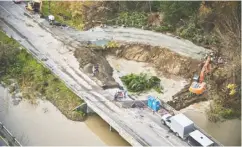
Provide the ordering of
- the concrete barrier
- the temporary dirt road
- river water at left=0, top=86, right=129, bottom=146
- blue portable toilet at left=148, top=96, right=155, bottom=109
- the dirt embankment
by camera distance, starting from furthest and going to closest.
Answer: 1. the dirt embankment
2. the concrete barrier
3. blue portable toilet at left=148, top=96, right=155, bottom=109
4. river water at left=0, top=86, right=129, bottom=146
5. the temporary dirt road

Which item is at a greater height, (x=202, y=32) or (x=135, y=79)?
(x=202, y=32)

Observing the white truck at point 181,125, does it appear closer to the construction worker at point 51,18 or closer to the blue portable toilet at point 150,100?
the blue portable toilet at point 150,100

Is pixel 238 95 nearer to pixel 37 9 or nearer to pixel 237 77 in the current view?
pixel 237 77

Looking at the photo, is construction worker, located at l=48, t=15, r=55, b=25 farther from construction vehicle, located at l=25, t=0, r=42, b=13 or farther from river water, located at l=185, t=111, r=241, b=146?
river water, located at l=185, t=111, r=241, b=146

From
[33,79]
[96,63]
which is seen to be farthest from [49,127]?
[96,63]

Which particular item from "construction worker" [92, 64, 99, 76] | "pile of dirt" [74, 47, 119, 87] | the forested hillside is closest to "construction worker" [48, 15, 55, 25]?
the forested hillside

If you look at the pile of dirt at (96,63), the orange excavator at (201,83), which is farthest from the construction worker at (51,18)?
the orange excavator at (201,83)

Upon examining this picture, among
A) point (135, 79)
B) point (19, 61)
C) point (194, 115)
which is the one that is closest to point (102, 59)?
point (135, 79)
